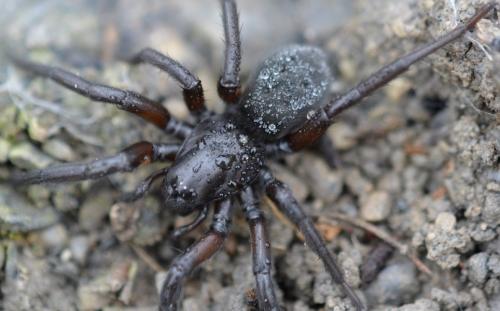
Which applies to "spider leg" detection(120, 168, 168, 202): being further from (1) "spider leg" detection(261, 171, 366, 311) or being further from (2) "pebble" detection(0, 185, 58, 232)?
(1) "spider leg" detection(261, 171, 366, 311)

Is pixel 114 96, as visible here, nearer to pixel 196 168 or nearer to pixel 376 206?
pixel 196 168

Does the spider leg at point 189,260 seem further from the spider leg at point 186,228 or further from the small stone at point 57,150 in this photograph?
the small stone at point 57,150

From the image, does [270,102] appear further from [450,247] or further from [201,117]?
[450,247]

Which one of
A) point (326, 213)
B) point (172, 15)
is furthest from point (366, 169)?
point (172, 15)

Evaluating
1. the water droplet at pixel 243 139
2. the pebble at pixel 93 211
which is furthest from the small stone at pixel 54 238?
the water droplet at pixel 243 139

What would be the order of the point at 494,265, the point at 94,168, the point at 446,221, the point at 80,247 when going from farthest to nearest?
the point at 80,247 → the point at 94,168 → the point at 446,221 → the point at 494,265

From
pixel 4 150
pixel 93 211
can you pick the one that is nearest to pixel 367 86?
pixel 93 211
